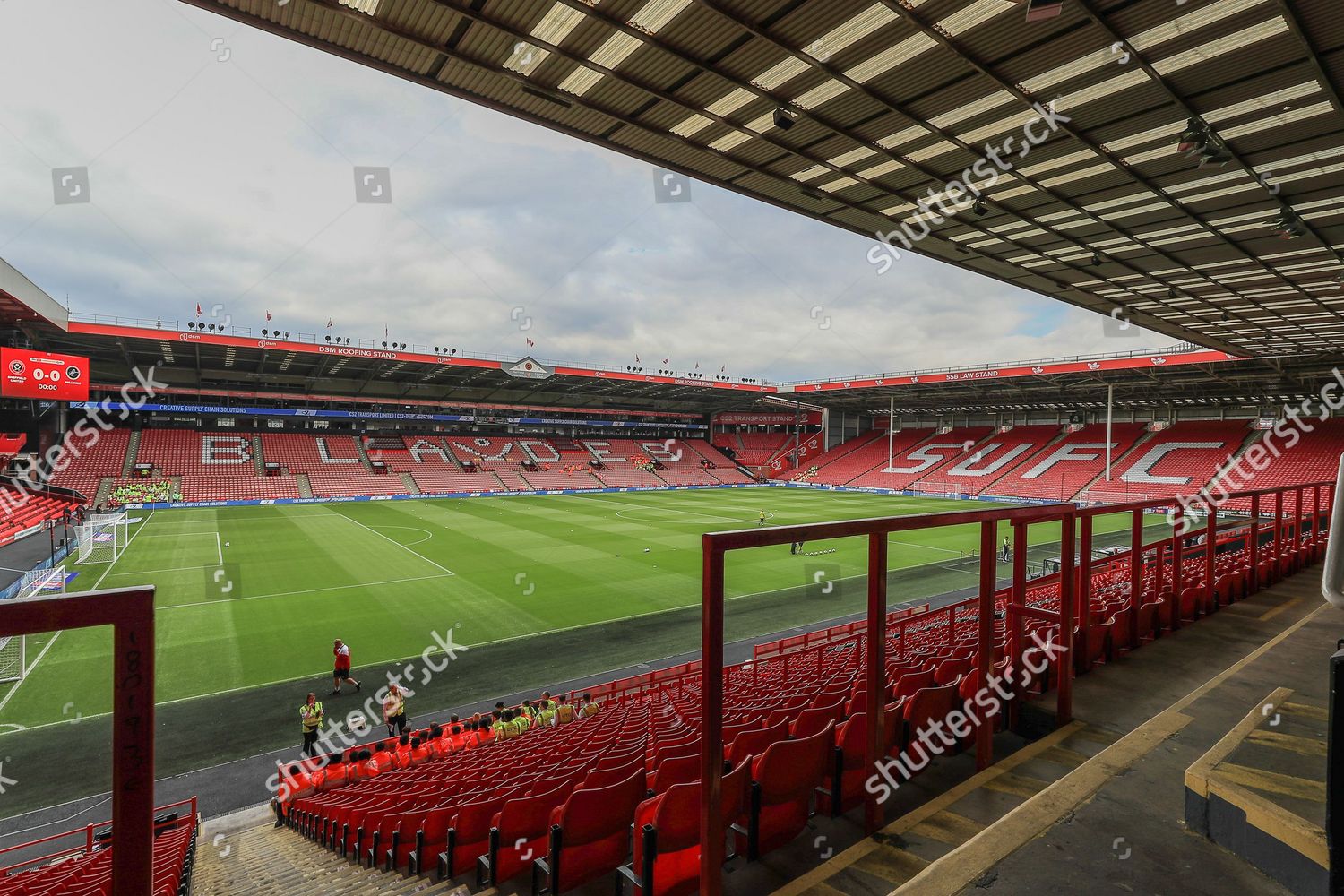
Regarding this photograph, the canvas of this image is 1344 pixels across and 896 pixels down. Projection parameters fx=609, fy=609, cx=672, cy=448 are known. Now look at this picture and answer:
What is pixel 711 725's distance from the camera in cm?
240

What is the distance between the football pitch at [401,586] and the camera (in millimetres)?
13227

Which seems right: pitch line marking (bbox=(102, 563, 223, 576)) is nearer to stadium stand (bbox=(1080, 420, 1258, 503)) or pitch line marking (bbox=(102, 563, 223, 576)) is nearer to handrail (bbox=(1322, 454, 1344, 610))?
handrail (bbox=(1322, 454, 1344, 610))

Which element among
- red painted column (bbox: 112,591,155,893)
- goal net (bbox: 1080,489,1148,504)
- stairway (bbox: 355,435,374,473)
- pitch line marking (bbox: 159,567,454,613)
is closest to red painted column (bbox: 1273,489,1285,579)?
red painted column (bbox: 112,591,155,893)

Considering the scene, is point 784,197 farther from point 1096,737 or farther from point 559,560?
point 559,560

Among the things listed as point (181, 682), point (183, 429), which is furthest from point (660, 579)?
point (183, 429)

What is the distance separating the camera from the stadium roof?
24.1ft

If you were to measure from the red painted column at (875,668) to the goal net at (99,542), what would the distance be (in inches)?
1150

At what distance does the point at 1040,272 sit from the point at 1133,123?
7700mm

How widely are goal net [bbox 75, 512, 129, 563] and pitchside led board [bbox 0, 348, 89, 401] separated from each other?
557 centimetres

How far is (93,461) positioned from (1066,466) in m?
71.2

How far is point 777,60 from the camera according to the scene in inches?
328

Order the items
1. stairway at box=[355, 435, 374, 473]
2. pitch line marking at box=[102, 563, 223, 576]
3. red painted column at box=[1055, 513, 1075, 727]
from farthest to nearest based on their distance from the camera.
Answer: stairway at box=[355, 435, 374, 473]
pitch line marking at box=[102, 563, 223, 576]
red painted column at box=[1055, 513, 1075, 727]

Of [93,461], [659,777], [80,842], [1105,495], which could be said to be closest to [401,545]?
[80,842]

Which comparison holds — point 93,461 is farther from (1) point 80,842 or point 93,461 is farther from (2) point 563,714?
(2) point 563,714
